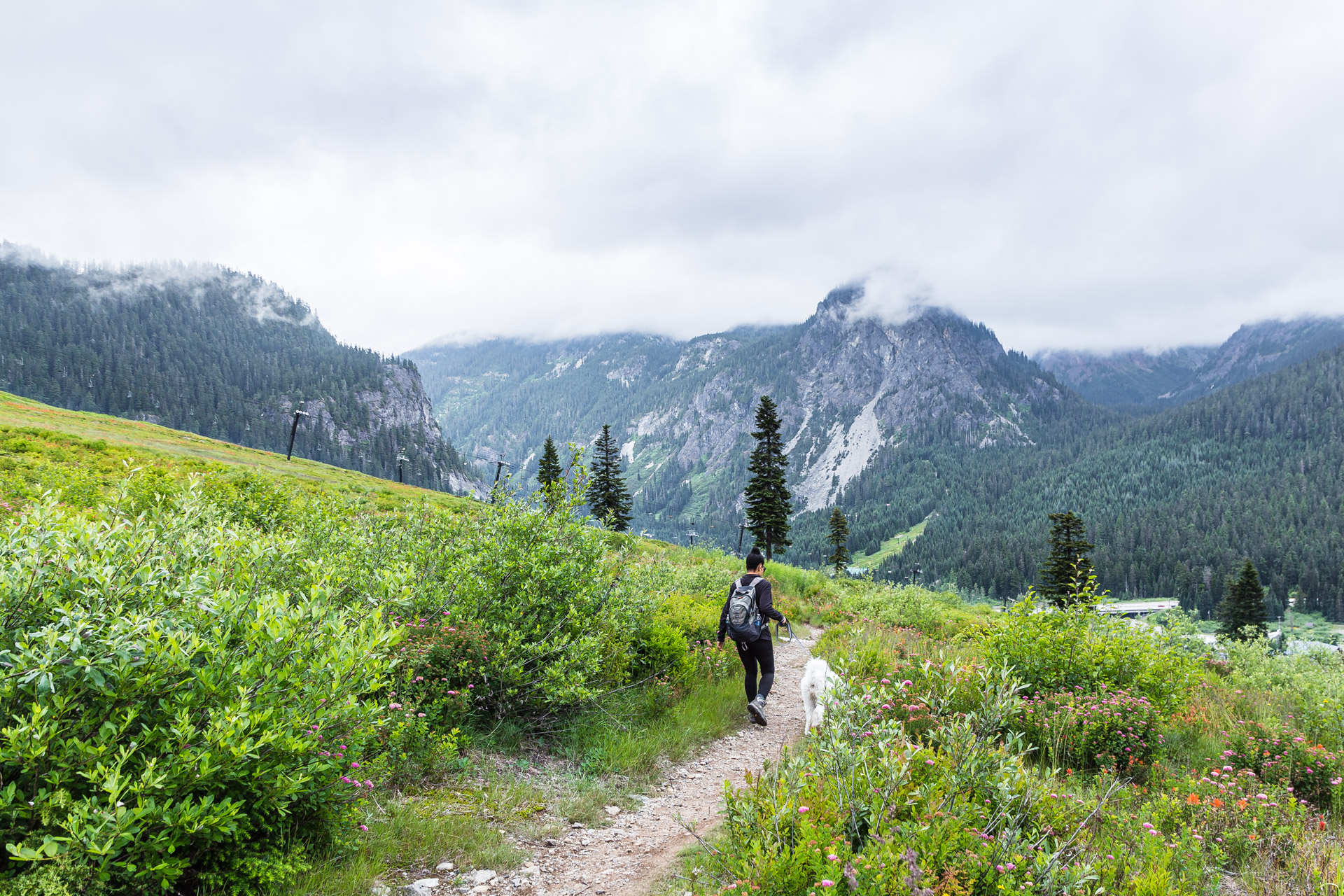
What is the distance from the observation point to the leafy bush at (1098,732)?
6793mm

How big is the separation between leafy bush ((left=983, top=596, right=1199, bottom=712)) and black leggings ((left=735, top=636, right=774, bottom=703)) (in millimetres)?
3084

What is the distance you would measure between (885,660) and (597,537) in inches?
214

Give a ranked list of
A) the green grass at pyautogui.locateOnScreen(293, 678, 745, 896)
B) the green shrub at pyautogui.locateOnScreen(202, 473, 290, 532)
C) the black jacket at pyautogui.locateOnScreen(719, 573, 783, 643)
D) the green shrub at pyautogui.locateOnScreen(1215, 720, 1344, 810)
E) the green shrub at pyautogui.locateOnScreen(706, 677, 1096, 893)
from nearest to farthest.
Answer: the green shrub at pyautogui.locateOnScreen(706, 677, 1096, 893), the green grass at pyautogui.locateOnScreen(293, 678, 745, 896), the green shrub at pyautogui.locateOnScreen(1215, 720, 1344, 810), the black jacket at pyautogui.locateOnScreen(719, 573, 783, 643), the green shrub at pyautogui.locateOnScreen(202, 473, 290, 532)

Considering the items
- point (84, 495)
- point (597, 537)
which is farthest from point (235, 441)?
point (597, 537)

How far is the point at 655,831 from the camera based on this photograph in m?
5.74

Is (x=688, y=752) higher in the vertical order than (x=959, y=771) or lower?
lower

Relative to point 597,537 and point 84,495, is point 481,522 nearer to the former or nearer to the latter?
point 597,537

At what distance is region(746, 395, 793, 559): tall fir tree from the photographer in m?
40.3

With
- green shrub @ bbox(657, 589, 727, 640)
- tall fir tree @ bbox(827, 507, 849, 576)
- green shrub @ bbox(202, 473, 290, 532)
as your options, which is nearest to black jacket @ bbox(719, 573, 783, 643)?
→ green shrub @ bbox(657, 589, 727, 640)

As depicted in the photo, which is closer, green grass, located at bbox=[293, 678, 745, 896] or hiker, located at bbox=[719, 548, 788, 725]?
green grass, located at bbox=[293, 678, 745, 896]

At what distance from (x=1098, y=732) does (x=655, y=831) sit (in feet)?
17.3

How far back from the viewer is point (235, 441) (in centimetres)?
17162

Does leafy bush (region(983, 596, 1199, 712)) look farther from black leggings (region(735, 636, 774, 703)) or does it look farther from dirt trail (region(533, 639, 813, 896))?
dirt trail (region(533, 639, 813, 896))

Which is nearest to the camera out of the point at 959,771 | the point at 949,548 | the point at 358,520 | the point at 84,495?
the point at 959,771
